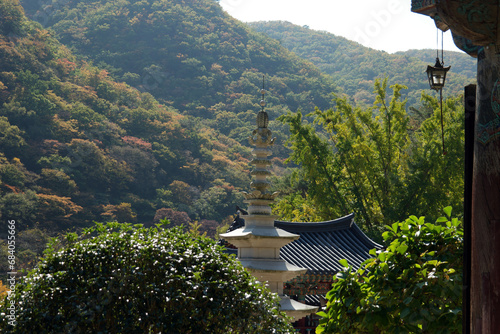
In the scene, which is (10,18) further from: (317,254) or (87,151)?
(317,254)

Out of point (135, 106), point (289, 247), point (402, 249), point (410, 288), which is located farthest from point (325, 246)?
point (135, 106)

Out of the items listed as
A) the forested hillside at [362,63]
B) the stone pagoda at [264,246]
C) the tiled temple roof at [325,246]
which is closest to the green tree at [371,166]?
the tiled temple roof at [325,246]

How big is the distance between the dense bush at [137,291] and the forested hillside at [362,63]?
55.1m

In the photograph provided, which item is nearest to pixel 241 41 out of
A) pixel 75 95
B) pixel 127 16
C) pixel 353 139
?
pixel 127 16

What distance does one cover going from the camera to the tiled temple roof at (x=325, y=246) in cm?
1433

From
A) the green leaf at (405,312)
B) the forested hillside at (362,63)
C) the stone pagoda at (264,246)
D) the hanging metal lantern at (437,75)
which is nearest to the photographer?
the green leaf at (405,312)

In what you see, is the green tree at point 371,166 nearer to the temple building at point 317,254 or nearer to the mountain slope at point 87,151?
the temple building at point 317,254

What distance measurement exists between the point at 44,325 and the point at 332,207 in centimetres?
2181

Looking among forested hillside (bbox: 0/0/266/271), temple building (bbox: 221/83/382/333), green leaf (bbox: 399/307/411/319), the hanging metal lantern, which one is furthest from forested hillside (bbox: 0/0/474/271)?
green leaf (bbox: 399/307/411/319)

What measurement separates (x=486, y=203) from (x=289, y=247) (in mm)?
12414

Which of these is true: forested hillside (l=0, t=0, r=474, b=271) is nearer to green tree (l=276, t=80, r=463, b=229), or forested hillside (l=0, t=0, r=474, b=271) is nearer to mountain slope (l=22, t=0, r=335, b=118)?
mountain slope (l=22, t=0, r=335, b=118)

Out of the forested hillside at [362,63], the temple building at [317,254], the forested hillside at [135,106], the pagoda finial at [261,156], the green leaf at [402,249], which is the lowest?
the temple building at [317,254]

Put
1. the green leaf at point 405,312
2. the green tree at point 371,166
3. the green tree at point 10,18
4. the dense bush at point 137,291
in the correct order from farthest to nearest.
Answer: the green tree at point 10,18, the green tree at point 371,166, the dense bush at point 137,291, the green leaf at point 405,312

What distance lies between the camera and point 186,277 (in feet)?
18.7
